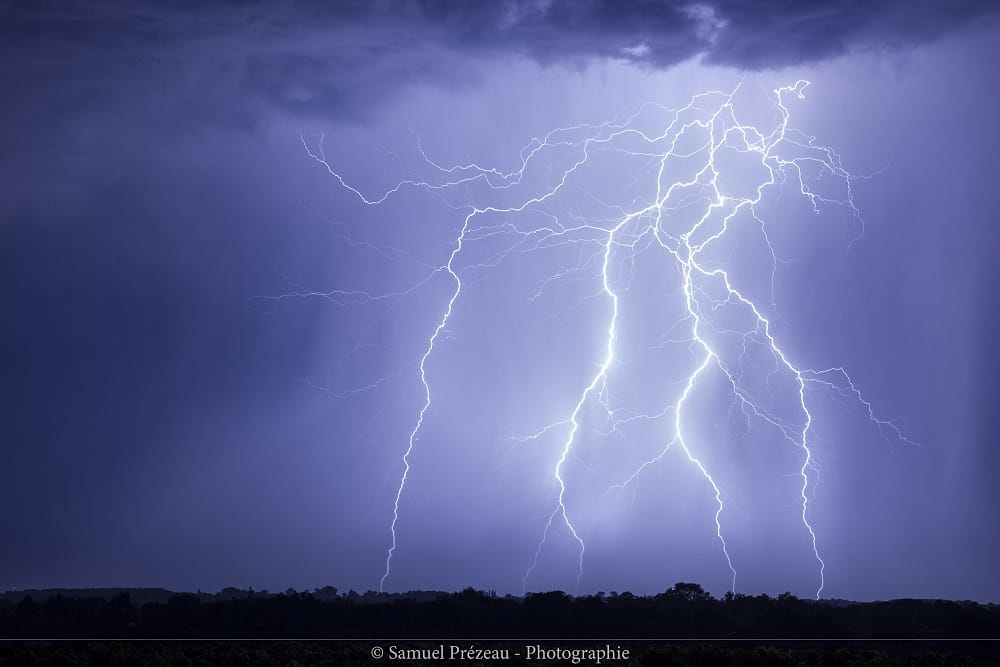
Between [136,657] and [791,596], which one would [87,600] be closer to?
[136,657]

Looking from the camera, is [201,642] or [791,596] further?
[791,596]

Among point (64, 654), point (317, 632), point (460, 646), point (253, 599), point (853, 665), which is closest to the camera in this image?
point (853, 665)

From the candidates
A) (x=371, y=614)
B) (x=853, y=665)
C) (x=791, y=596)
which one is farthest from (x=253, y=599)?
(x=853, y=665)

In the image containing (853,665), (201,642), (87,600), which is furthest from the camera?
(87,600)

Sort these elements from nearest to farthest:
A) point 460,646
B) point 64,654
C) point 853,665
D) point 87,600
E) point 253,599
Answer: point 853,665
point 64,654
point 460,646
point 253,599
point 87,600

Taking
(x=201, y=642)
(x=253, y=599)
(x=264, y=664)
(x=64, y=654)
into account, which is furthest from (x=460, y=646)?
(x=253, y=599)

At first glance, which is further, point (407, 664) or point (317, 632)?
point (317, 632)

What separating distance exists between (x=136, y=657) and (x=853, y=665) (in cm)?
1328

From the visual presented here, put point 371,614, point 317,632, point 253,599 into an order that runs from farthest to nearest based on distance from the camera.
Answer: point 253,599 → point 371,614 → point 317,632

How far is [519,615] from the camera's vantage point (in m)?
25.5

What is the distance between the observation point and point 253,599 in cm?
2856

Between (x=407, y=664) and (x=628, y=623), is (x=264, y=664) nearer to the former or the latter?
(x=407, y=664)

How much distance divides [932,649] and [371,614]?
13.9 meters

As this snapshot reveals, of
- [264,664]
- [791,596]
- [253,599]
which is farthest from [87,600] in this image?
[791,596]
